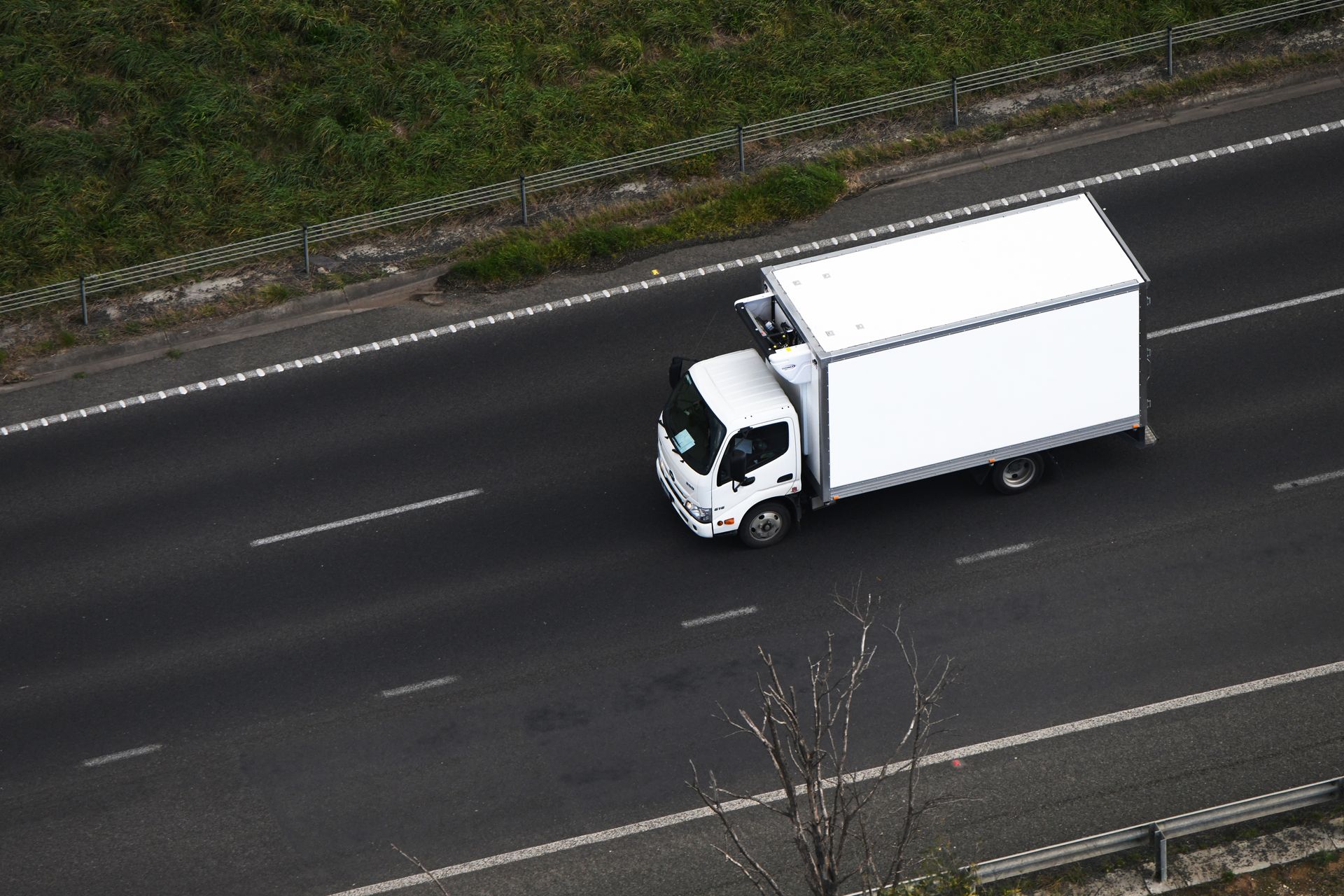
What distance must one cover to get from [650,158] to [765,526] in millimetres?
9300

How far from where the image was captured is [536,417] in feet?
85.1

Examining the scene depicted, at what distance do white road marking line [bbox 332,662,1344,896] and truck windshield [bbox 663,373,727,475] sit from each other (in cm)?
466

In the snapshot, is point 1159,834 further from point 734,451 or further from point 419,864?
point 419,864

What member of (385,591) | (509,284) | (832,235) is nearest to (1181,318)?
(832,235)

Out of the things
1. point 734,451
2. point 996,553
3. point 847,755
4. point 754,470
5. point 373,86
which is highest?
point 373,86

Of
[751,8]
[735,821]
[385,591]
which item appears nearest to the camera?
[735,821]

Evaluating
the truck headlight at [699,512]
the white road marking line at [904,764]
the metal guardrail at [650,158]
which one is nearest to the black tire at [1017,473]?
the white road marking line at [904,764]

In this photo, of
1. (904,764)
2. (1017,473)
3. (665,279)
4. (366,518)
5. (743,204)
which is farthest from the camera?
(743,204)

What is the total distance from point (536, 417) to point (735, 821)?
7.84 m

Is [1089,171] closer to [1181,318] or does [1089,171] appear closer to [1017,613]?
[1181,318]

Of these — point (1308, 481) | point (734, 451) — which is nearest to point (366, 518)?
point (734, 451)

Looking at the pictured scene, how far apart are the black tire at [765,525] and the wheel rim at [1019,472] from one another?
314 centimetres

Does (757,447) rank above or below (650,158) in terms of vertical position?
below

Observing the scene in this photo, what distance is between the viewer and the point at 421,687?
22469 mm
